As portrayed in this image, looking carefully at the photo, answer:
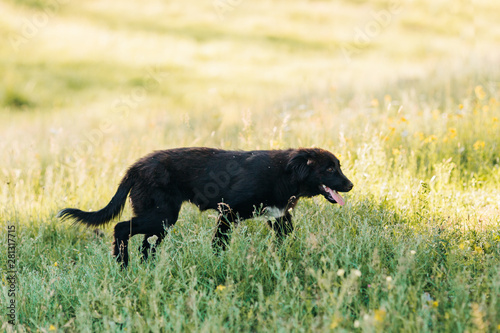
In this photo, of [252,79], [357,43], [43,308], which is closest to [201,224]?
[43,308]

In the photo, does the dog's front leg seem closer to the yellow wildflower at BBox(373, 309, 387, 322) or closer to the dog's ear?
the dog's ear

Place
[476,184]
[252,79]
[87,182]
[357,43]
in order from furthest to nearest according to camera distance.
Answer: [357,43], [252,79], [87,182], [476,184]

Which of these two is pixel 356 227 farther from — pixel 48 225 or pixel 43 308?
pixel 48 225

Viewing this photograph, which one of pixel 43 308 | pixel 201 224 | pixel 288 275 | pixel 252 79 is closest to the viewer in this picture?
pixel 43 308

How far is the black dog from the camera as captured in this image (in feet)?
13.8

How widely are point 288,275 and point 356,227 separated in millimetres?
892

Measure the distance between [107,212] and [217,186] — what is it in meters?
0.98

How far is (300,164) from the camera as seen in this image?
14.0 ft

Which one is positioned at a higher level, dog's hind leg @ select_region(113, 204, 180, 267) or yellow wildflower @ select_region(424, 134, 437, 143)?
yellow wildflower @ select_region(424, 134, 437, 143)

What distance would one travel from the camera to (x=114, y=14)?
22797mm

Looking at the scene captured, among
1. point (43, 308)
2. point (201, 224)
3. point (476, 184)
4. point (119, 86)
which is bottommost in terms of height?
point (43, 308)

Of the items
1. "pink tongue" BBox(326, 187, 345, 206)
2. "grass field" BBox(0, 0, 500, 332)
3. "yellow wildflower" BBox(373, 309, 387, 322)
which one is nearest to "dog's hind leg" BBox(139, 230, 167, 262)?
"grass field" BBox(0, 0, 500, 332)

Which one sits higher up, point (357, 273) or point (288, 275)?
point (357, 273)

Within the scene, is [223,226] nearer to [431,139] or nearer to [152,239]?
[152,239]
